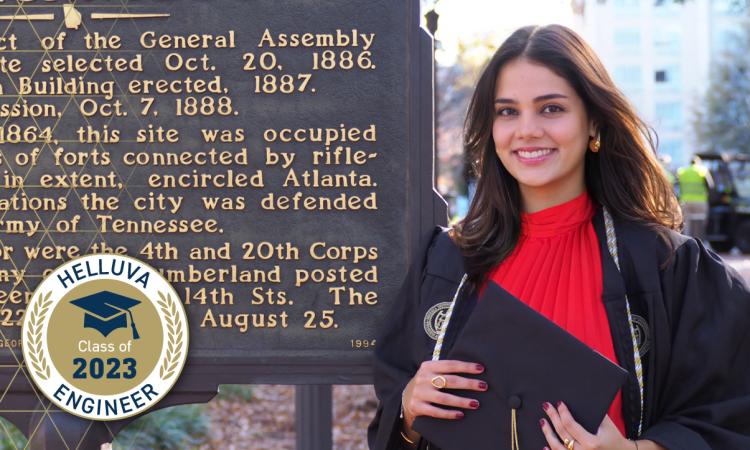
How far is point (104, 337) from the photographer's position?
399 cm

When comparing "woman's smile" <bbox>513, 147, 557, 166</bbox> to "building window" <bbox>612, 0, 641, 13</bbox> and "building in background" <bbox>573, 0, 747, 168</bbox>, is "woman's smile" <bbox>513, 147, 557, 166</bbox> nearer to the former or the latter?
"building in background" <bbox>573, 0, 747, 168</bbox>

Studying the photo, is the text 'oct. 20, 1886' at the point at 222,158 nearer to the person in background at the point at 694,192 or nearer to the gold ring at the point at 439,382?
the gold ring at the point at 439,382

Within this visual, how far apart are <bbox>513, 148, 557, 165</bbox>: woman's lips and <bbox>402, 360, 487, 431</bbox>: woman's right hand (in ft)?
2.17

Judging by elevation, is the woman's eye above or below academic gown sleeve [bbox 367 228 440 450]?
above

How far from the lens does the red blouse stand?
9.84 ft

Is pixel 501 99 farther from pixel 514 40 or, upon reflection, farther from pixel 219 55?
pixel 219 55

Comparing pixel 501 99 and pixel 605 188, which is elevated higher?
pixel 501 99

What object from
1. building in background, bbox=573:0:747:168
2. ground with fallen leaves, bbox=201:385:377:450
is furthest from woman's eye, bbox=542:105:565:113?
building in background, bbox=573:0:747:168

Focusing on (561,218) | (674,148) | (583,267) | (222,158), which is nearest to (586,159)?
(561,218)

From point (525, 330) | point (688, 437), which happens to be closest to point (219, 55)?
point (525, 330)

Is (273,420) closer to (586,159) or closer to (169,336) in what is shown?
(169,336)

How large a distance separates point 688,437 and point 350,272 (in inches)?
61.9

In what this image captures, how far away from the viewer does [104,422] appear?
4031mm

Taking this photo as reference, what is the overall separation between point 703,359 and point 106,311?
2263 millimetres
